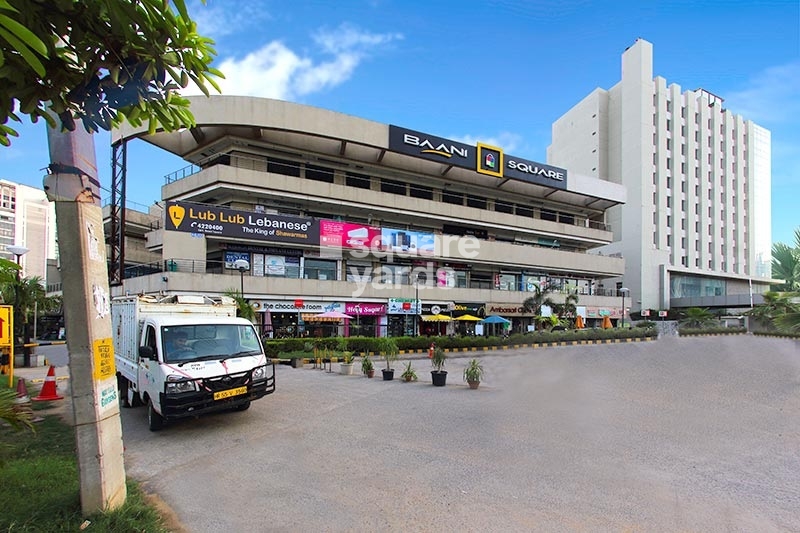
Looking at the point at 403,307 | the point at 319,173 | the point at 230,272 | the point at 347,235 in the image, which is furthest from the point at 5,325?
the point at 403,307

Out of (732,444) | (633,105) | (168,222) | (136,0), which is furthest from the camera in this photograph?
(633,105)

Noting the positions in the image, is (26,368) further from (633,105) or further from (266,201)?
(633,105)

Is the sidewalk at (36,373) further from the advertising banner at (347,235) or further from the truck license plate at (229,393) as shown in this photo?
the advertising banner at (347,235)

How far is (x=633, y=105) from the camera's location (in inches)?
2360

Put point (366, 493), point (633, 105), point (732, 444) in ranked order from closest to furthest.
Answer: point (366, 493) < point (732, 444) < point (633, 105)

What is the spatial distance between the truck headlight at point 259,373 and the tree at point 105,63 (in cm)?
589

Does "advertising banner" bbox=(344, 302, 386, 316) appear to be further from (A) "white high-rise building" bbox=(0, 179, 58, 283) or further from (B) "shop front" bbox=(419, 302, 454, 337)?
(A) "white high-rise building" bbox=(0, 179, 58, 283)

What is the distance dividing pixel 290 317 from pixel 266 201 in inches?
333

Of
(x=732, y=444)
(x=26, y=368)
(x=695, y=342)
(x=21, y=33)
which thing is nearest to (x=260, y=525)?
(x=21, y=33)

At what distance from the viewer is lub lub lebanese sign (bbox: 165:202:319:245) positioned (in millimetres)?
27078

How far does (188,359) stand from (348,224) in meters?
25.1

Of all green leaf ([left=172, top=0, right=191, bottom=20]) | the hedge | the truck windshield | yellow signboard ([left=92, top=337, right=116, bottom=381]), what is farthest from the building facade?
green leaf ([left=172, top=0, right=191, bottom=20])

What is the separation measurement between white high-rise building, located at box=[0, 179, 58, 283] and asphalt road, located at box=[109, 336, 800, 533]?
108ft

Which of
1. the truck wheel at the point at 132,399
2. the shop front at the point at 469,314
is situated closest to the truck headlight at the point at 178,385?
the truck wheel at the point at 132,399
